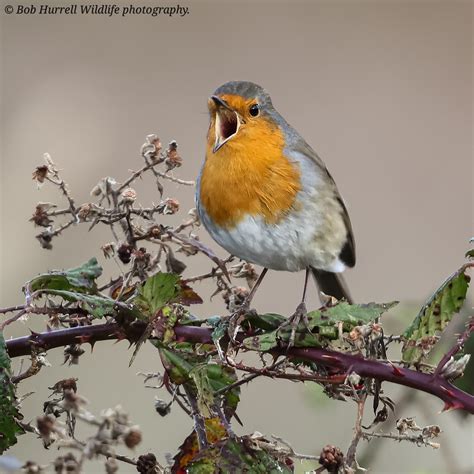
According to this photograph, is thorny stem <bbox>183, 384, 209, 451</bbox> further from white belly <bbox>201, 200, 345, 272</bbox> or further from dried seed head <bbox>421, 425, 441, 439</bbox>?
white belly <bbox>201, 200, 345, 272</bbox>

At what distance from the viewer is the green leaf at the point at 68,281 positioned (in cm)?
142

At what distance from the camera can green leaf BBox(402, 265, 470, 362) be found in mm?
1341

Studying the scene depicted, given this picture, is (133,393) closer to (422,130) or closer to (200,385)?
(200,385)

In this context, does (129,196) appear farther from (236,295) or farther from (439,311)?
(439,311)

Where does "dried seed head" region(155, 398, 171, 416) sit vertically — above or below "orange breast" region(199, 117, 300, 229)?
below

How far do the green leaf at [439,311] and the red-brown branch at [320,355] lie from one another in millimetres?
88

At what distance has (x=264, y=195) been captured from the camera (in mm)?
2213

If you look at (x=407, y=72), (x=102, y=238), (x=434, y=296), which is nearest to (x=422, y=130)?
(x=407, y=72)

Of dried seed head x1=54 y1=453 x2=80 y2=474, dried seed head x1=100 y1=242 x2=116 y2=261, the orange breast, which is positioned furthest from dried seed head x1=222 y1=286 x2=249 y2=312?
dried seed head x1=54 y1=453 x2=80 y2=474

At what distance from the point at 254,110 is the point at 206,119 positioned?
5.46 feet

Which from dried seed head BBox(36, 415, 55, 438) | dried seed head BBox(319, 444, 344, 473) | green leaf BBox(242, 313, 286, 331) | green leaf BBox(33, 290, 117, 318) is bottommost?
dried seed head BBox(36, 415, 55, 438)

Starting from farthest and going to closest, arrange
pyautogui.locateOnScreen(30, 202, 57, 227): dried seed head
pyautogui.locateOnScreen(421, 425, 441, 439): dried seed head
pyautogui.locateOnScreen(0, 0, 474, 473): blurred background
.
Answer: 1. pyautogui.locateOnScreen(0, 0, 474, 473): blurred background
2. pyautogui.locateOnScreen(30, 202, 57, 227): dried seed head
3. pyautogui.locateOnScreen(421, 425, 441, 439): dried seed head

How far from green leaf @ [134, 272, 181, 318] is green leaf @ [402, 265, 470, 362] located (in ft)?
1.10

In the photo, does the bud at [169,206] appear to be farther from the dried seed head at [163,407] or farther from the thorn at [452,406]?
the thorn at [452,406]
